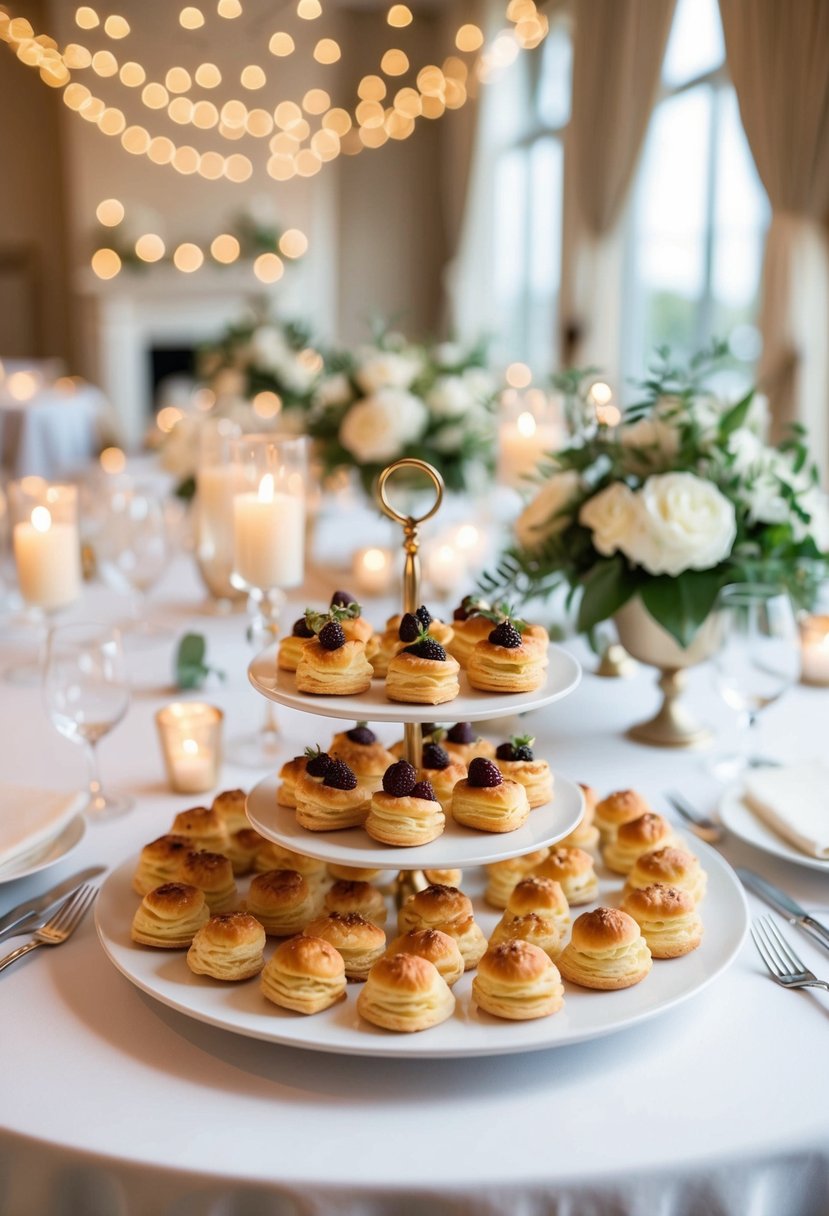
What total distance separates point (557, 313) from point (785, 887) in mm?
5669

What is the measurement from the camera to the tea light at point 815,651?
6.06ft

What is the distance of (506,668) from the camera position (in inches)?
41.3

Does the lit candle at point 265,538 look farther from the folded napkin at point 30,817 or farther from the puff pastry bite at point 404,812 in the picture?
the puff pastry bite at point 404,812

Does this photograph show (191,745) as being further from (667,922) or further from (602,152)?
(602,152)

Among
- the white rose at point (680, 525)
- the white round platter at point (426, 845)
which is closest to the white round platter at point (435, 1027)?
the white round platter at point (426, 845)

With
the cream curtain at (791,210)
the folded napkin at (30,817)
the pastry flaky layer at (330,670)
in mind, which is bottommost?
the folded napkin at (30,817)

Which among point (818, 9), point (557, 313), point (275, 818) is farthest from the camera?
point (557, 313)

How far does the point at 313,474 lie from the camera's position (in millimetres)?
2650

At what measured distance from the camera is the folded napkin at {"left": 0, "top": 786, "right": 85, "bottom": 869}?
3.94 ft

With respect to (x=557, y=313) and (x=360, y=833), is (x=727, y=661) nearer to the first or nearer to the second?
(x=360, y=833)

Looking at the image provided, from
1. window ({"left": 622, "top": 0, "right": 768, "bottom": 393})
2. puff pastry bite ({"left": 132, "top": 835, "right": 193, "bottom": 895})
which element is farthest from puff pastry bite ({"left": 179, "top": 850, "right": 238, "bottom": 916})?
window ({"left": 622, "top": 0, "right": 768, "bottom": 393})

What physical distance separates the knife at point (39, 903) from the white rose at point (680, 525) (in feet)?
2.49

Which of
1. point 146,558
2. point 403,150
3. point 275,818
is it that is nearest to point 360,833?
point 275,818

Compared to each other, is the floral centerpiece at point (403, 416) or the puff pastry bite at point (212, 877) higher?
the floral centerpiece at point (403, 416)
